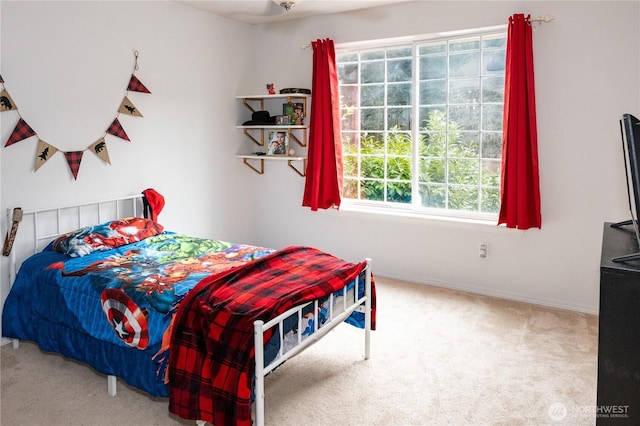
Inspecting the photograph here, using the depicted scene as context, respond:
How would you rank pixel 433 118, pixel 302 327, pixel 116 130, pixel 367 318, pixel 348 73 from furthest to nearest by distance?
pixel 348 73 < pixel 433 118 < pixel 116 130 < pixel 367 318 < pixel 302 327

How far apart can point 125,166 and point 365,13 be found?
239cm

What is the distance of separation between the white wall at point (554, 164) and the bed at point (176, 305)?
57.7 inches

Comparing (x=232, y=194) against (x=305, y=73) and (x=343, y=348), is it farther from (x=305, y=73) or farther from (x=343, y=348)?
(x=343, y=348)

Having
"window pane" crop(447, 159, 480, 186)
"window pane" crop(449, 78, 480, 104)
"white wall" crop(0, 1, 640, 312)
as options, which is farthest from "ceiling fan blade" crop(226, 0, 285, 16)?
"window pane" crop(447, 159, 480, 186)

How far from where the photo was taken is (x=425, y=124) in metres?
4.47

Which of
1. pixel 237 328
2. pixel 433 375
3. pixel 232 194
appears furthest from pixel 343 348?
pixel 232 194

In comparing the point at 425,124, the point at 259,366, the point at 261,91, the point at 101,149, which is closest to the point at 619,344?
the point at 259,366

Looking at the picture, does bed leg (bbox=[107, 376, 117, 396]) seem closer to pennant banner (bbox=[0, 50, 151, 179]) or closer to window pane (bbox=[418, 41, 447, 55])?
pennant banner (bbox=[0, 50, 151, 179])

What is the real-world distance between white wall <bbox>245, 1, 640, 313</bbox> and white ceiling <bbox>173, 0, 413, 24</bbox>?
130mm

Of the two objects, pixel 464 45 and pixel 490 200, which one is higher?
pixel 464 45

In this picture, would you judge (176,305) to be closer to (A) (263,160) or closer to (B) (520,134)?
(B) (520,134)

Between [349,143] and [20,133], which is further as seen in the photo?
[349,143]

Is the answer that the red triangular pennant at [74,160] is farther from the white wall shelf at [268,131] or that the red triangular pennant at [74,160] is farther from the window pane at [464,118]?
the window pane at [464,118]

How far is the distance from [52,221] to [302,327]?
2039mm
